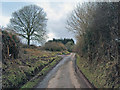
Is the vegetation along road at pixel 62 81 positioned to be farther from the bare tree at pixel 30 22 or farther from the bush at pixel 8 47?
the bare tree at pixel 30 22

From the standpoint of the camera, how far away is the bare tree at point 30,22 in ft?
86.0

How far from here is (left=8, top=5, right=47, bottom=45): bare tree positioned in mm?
26203

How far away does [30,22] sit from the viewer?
89.6 feet

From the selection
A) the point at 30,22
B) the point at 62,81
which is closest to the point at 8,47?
the point at 62,81

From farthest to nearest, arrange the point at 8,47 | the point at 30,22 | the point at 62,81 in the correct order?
the point at 30,22 → the point at 8,47 → the point at 62,81

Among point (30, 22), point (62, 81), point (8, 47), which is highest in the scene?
point (30, 22)

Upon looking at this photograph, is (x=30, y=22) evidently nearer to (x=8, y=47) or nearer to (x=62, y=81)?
(x=8, y=47)

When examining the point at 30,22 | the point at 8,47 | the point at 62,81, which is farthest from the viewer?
the point at 30,22

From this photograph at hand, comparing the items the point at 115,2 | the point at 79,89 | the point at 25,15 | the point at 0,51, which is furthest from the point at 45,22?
the point at 79,89

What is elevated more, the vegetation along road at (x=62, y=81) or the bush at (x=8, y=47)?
the bush at (x=8, y=47)

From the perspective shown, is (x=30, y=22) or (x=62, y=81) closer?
(x=62, y=81)

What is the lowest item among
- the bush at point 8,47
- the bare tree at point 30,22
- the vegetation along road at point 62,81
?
the vegetation along road at point 62,81

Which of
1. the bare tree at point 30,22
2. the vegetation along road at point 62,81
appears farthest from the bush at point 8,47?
the bare tree at point 30,22

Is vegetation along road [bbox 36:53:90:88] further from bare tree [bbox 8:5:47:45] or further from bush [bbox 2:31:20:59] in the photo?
bare tree [bbox 8:5:47:45]
